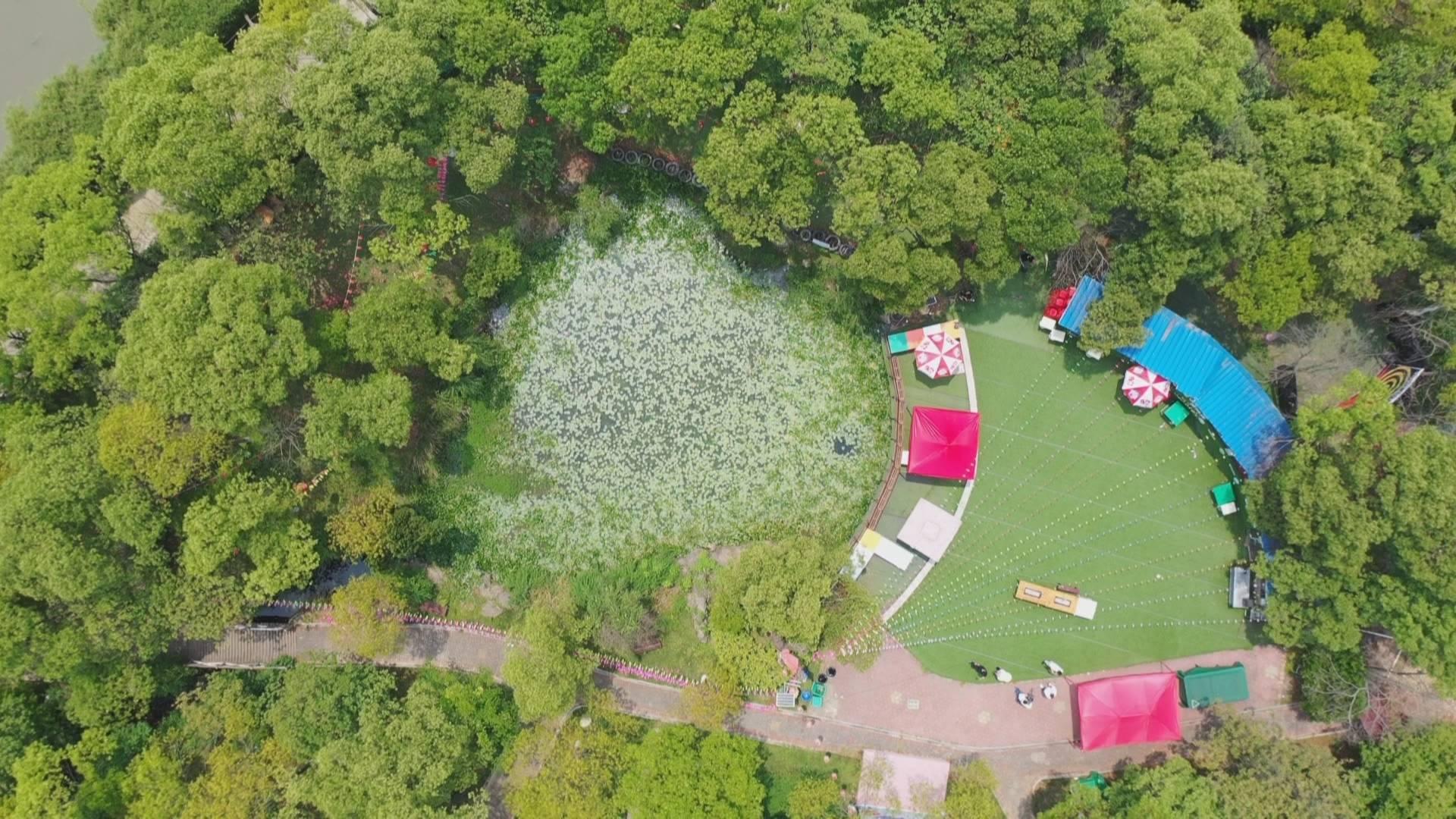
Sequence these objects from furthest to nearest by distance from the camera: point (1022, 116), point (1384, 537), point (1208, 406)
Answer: point (1208, 406) < point (1022, 116) < point (1384, 537)

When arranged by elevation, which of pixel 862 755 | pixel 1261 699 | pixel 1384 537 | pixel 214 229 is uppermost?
pixel 214 229

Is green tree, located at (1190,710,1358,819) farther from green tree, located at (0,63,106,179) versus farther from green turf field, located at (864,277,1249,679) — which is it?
green tree, located at (0,63,106,179)

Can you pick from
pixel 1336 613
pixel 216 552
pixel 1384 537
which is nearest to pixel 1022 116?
pixel 1384 537

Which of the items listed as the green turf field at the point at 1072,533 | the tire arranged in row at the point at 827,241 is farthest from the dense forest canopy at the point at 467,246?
the tire arranged in row at the point at 827,241

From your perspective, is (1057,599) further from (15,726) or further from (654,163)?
(15,726)

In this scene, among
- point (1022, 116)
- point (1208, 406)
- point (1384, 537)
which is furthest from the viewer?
point (1208, 406)

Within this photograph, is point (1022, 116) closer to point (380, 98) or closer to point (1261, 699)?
point (380, 98)
